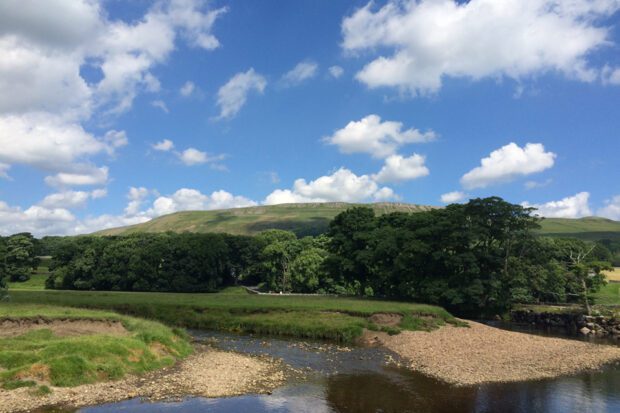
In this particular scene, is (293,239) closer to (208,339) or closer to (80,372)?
(208,339)

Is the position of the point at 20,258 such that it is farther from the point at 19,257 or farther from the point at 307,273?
the point at 307,273

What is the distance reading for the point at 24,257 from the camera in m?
131

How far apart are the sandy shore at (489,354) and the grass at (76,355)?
22.2 m

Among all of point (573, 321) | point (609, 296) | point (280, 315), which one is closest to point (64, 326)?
point (280, 315)

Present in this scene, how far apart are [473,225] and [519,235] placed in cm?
822

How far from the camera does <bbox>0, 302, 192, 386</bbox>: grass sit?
27578 mm

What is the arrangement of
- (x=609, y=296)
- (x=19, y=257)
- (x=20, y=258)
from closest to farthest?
1. (x=609, y=296)
2. (x=19, y=257)
3. (x=20, y=258)

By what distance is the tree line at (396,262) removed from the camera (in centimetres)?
7231

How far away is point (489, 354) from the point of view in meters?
41.3

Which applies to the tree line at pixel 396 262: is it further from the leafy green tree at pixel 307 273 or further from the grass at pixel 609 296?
the grass at pixel 609 296

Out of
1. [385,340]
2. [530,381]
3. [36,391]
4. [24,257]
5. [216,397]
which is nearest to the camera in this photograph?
[36,391]

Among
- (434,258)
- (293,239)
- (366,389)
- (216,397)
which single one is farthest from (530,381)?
(293,239)

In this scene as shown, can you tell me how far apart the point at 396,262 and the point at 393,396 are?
153ft

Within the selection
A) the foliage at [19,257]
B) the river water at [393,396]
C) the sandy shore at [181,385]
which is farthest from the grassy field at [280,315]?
the foliage at [19,257]
